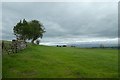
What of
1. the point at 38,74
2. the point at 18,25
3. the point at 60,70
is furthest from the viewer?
the point at 18,25

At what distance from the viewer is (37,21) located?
7631cm

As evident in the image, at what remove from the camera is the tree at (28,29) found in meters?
67.8

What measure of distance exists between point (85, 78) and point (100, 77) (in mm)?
1083

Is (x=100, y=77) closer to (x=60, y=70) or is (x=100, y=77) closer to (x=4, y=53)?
(x=60, y=70)

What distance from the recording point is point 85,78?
13.0 metres

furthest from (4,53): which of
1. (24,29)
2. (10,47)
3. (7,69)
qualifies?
(24,29)

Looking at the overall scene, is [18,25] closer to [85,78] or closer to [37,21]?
[37,21]

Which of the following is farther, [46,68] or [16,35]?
[16,35]

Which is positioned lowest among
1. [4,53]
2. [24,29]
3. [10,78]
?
[10,78]

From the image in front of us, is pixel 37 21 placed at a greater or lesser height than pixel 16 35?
greater

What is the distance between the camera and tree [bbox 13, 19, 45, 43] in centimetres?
6781

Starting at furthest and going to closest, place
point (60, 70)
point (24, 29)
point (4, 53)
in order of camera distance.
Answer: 1. point (24, 29)
2. point (4, 53)
3. point (60, 70)

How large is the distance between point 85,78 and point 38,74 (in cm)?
321

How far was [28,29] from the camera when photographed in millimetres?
67438
